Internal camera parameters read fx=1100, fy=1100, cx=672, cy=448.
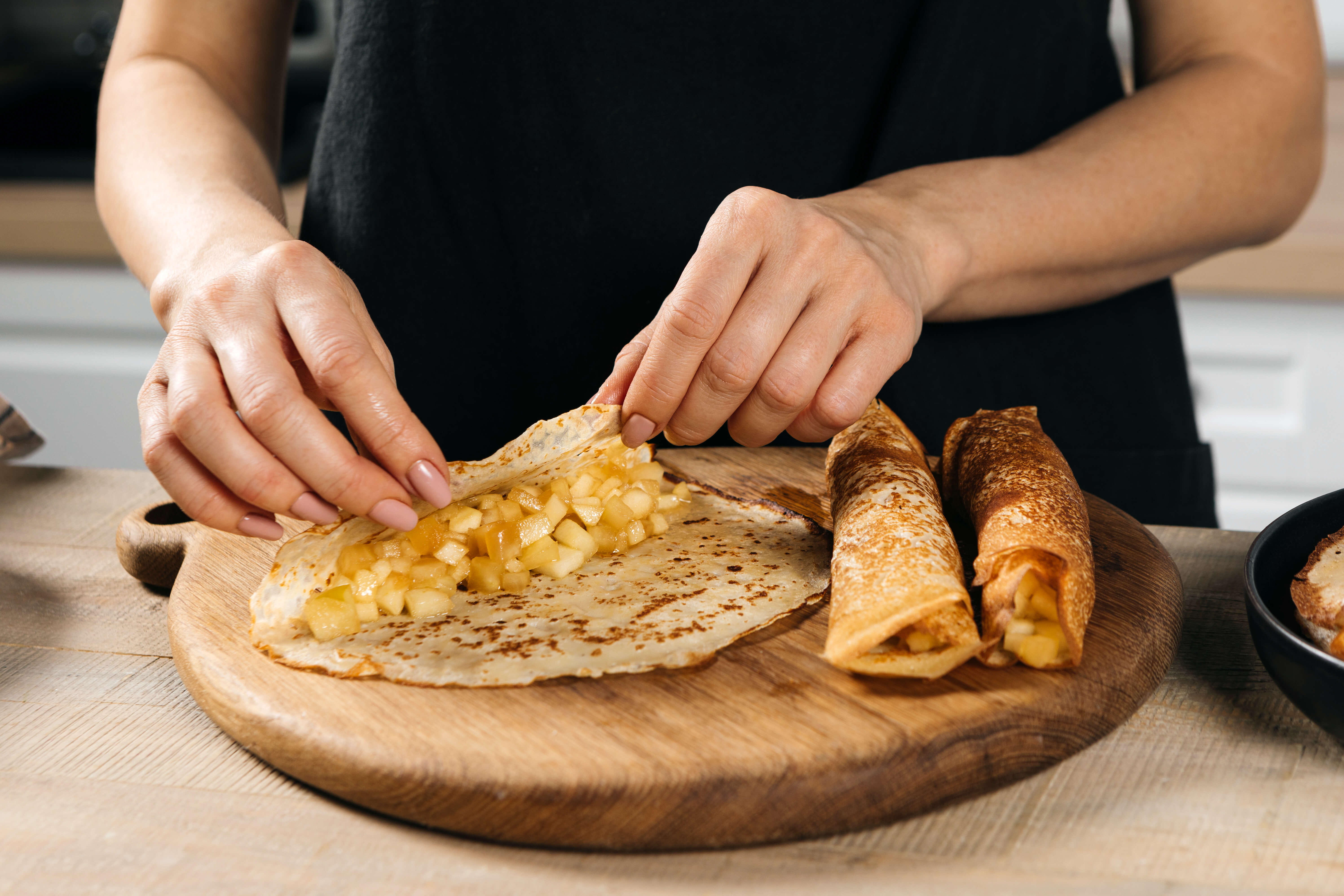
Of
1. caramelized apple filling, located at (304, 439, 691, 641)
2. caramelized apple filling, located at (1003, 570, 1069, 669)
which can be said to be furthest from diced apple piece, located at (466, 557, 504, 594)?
caramelized apple filling, located at (1003, 570, 1069, 669)

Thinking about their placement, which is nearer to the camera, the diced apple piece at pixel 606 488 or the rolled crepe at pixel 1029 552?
the rolled crepe at pixel 1029 552

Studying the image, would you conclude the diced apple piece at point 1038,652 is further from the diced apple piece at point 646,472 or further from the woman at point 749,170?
the diced apple piece at point 646,472

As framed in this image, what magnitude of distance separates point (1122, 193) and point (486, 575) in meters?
1.03

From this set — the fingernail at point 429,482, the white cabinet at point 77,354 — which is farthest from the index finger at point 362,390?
the white cabinet at point 77,354

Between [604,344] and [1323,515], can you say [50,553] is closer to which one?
[604,344]

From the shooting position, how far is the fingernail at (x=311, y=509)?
3.61ft

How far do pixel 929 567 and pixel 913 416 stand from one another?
2.08ft

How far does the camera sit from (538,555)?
1261mm

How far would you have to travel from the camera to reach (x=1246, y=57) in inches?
64.6

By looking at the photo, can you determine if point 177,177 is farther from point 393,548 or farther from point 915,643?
point 915,643

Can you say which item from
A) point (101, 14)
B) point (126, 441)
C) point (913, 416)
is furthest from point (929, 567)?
point (101, 14)

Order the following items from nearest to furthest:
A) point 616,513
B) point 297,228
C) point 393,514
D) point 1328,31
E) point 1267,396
A: point 393,514 → point 616,513 → point 1267,396 → point 297,228 → point 1328,31

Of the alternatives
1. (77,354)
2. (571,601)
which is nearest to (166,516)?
(571,601)

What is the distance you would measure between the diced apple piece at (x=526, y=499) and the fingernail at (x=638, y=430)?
0.13 metres
